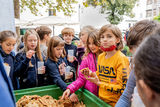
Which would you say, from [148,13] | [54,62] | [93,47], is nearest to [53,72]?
[54,62]

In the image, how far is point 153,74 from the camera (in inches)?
19.8

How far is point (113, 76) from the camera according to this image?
1.68 m

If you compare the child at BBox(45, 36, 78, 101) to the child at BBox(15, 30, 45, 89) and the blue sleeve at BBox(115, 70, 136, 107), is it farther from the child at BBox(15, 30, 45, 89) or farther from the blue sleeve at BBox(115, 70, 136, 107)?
the blue sleeve at BBox(115, 70, 136, 107)

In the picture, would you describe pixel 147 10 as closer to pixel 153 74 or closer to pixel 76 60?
pixel 76 60

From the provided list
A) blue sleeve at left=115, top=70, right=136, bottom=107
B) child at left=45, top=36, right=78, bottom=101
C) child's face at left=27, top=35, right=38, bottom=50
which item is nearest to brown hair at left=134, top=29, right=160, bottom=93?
blue sleeve at left=115, top=70, right=136, bottom=107

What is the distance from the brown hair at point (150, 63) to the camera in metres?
Answer: 0.50

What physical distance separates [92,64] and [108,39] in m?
0.48

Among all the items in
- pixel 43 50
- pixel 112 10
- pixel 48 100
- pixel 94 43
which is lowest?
pixel 48 100

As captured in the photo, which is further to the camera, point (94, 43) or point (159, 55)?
point (94, 43)

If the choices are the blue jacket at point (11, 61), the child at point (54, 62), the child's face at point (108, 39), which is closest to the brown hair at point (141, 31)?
the child's face at point (108, 39)

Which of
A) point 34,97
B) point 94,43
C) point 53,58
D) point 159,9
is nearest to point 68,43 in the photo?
point 53,58

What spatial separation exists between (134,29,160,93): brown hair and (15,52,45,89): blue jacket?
2.09 meters

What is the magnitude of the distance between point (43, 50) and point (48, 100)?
5.35 ft

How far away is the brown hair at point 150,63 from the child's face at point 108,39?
124 centimetres
